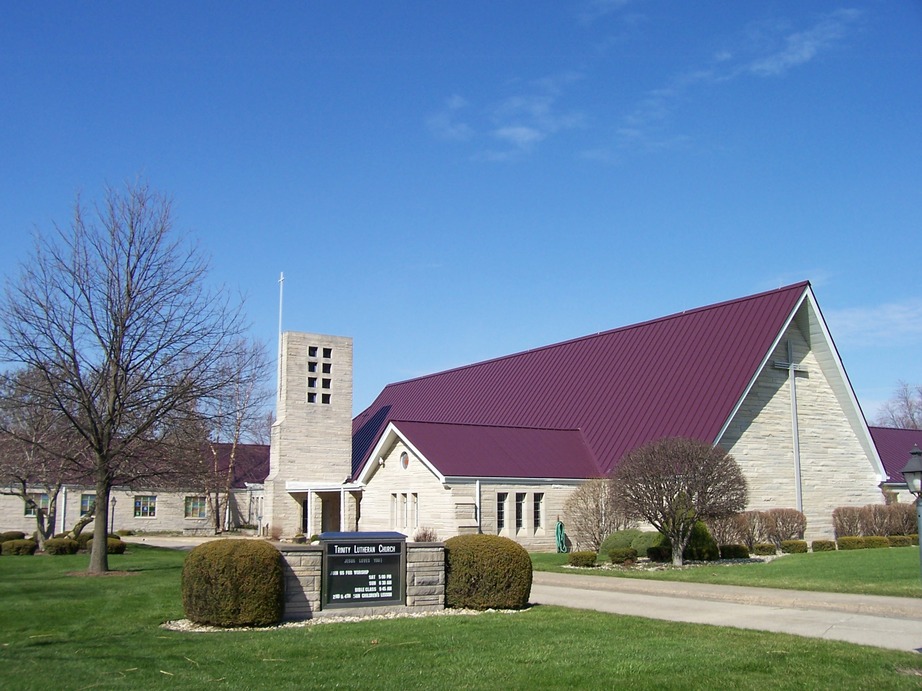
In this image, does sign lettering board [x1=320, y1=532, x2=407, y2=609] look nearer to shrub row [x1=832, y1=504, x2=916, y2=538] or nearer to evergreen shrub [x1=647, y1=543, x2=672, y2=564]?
evergreen shrub [x1=647, y1=543, x2=672, y2=564]

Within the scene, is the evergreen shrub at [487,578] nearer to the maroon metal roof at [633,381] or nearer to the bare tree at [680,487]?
the bare tree at [680,487]

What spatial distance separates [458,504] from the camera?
101 ft

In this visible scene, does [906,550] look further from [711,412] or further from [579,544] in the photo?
[579,544]

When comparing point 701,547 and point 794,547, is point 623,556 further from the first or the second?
point 794,547

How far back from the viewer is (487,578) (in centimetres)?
1527

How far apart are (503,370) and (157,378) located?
25.3m

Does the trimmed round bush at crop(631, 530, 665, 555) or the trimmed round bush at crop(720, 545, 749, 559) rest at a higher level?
the trimmed round bush at crop(631, 530, 665, 555)

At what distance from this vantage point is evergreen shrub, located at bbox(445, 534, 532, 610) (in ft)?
49.9

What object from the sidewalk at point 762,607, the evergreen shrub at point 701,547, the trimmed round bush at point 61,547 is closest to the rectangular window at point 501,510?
the evergreen shrub at point 701,547

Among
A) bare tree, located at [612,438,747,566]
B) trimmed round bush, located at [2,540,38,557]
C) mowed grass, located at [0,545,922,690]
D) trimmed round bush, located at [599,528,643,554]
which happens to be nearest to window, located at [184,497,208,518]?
trimmed round bush, located at [2,540,38,557]

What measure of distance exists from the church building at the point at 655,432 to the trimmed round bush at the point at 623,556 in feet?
19.8

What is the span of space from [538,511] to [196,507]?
2789 centimetres

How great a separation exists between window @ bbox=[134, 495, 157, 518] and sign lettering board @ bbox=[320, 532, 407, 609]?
39558mm

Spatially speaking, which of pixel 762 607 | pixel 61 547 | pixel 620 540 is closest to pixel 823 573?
pixel 762 607
